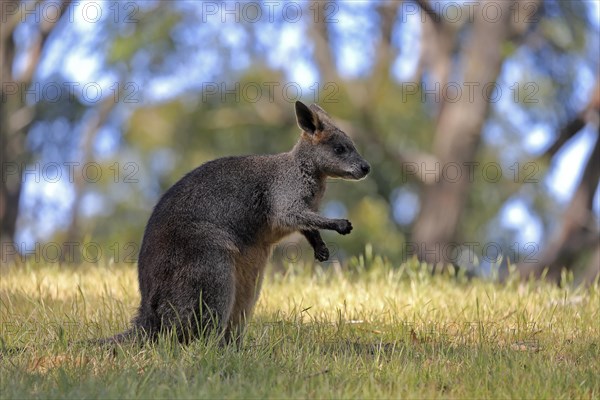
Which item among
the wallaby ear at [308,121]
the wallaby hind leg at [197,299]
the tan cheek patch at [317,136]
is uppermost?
the wallaby ear at [308,121]

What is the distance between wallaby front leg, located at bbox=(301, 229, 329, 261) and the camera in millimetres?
6570

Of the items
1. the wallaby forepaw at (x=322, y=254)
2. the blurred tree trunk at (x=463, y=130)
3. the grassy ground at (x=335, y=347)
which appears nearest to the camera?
the grassy ground at (x=335, y=347)

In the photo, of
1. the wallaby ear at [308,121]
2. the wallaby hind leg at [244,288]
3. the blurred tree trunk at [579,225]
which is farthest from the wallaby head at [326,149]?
the blurred tree trunk at [579,225]

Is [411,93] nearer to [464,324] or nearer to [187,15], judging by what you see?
[187,15]

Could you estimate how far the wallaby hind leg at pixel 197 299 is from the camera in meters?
5.92

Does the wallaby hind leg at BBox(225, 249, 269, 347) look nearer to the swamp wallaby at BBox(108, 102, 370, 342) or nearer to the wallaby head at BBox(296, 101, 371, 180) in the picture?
the swamp wallaby at BBox(108, 102, 370, 342)

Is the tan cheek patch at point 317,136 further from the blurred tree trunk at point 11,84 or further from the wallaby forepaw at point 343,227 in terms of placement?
the blurred tree trunk at point 11,84

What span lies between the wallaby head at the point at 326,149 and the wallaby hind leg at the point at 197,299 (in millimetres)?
1357

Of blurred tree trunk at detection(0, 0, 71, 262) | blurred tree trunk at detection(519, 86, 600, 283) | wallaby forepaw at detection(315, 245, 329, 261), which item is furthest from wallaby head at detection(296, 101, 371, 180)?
blurred tree trunk at detection(0, 0, 71, 262)

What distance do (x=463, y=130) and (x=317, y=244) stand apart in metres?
9.85

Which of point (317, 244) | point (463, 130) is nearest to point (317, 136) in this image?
point (317, 244)

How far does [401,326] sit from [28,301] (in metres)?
2.88

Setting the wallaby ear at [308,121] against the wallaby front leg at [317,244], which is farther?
the wallaby ear at [308,121]

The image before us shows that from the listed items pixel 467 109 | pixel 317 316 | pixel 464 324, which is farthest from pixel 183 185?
pixel 467 109
